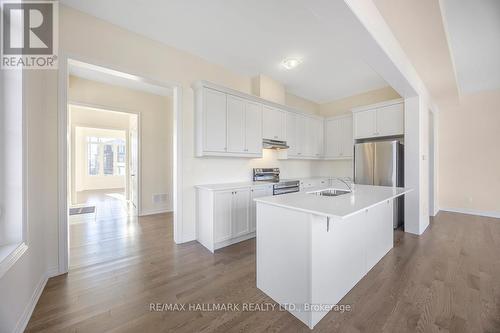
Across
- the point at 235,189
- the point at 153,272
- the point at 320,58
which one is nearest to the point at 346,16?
the point at 320,58

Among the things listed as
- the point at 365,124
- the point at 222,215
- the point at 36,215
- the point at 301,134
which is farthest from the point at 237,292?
the point at 365,124

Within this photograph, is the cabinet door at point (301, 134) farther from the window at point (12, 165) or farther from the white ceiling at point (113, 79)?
the window at point (12, 165)

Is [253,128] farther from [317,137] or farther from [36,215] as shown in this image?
[36,215]

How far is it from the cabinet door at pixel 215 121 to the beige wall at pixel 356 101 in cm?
333

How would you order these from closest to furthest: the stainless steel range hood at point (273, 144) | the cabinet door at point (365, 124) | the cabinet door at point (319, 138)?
the stainless steel range hood at point (273, 144)
the cabinet door at point (365, 124)
the cabinet door at point (319, 138)

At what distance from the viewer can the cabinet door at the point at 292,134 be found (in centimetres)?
449

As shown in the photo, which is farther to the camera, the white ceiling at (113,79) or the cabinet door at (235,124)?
the white ceiling at (113,79)

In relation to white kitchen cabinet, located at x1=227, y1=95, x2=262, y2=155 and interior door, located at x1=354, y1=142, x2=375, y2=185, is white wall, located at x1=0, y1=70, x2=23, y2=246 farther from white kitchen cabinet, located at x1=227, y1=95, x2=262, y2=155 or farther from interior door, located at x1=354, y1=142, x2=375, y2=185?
A: interior door, located at x1=354, y1=142, x2=375, y2=185

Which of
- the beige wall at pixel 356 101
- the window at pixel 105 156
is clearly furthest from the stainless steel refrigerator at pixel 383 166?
the window at pixel 105 156

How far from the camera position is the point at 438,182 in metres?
5.35

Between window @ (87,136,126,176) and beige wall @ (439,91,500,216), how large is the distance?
11.7 metres

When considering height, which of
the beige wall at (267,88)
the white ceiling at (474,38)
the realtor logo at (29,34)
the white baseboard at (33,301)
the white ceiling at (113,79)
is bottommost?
the white baseboard at (33,301)

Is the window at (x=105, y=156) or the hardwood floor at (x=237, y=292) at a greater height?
the window at (x=105, y=156)

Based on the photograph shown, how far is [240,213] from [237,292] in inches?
51.5
